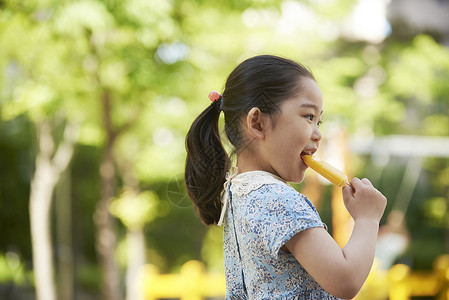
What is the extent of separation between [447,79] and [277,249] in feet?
24.9

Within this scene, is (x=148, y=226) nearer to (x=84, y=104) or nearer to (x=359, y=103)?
(x=359, y=103)

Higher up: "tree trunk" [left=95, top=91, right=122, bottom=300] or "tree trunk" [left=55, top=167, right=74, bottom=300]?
"tree trunk" [left=95, top=91, right=122, bottom=300]

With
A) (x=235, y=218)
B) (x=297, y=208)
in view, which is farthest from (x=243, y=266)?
(x=297, y=208)

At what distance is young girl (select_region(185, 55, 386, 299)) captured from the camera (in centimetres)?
97

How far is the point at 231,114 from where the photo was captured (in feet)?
3.95

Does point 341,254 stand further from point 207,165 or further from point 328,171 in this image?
point 207,165

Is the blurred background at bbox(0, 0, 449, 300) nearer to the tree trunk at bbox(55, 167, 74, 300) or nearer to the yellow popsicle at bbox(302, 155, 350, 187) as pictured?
the tree trunk at bbox(55, 167, 74, 300)

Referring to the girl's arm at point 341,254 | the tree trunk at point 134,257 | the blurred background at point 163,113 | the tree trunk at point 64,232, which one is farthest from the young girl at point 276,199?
the tree trunk at point 64,232

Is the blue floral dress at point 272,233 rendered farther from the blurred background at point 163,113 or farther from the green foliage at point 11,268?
the green foliage at point 11,268

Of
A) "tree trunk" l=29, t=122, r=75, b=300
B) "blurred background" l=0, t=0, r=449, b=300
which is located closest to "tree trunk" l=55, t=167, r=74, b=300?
"blurred background" l=0, t=0, r=449, b=300

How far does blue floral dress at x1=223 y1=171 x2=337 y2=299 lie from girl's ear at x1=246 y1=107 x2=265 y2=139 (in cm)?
8

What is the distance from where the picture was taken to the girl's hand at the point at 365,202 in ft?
3.39

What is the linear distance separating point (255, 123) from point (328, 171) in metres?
0.17

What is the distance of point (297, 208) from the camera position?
1011 millimetres
